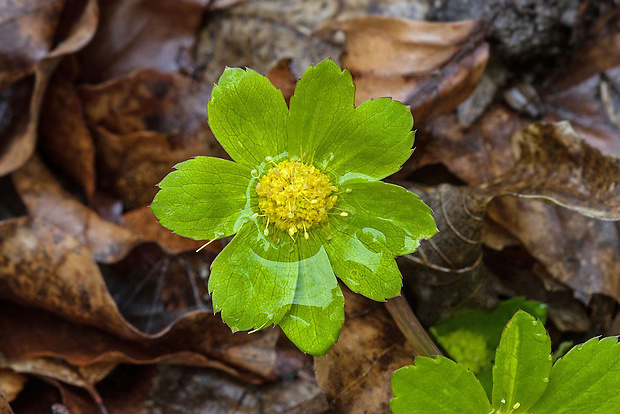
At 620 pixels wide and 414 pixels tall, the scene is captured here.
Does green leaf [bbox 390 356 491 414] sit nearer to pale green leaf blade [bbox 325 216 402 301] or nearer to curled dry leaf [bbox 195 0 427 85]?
pale green leaf blade [bbox 325 216 402 301]

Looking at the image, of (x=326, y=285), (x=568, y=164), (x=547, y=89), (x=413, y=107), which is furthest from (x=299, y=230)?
(x=547, y=89)

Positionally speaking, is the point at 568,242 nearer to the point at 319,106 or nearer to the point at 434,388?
the point at 434,388

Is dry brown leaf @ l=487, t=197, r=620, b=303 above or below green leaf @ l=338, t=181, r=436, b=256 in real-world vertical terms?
below

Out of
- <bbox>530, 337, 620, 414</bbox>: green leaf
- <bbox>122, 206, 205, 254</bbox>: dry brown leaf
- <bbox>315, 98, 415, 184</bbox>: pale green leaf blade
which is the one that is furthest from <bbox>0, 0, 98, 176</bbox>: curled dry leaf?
<bbox>530, 337, 620, 414</bbox>: green leaf

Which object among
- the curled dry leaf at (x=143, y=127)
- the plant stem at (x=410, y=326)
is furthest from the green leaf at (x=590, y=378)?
the curled dry leaf at (x=143, y=127)

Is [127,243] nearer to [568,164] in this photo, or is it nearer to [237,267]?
[237,267]

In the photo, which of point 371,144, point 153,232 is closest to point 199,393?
point 153,232
